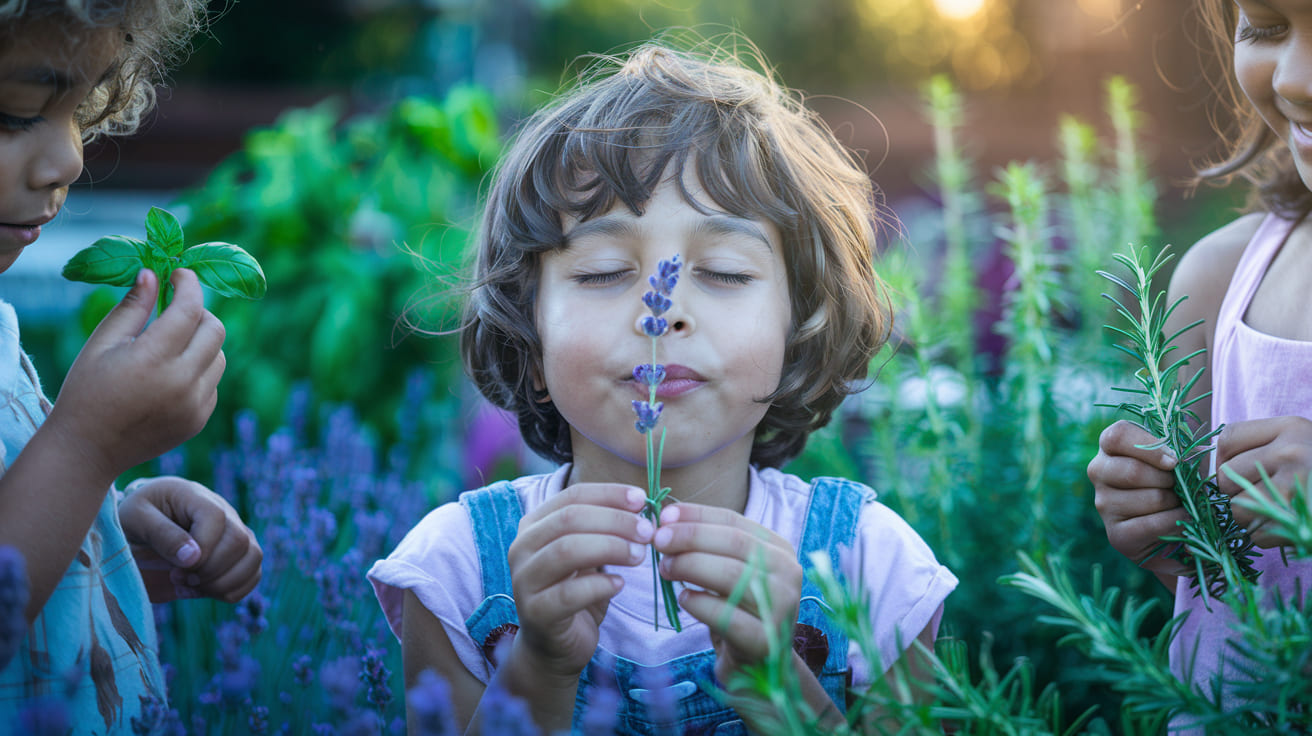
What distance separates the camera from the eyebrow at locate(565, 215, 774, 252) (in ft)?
5.29

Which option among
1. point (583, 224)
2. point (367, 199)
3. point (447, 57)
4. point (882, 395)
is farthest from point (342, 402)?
point (447, 57)

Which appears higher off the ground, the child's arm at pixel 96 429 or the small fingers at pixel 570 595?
the child's arm at pixel 96 429

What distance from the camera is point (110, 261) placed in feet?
4.52

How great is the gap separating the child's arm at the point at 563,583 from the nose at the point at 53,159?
780mm

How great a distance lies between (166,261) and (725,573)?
35.1 inches

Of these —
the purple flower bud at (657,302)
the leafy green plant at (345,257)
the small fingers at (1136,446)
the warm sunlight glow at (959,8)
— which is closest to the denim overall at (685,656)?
the small fingers at (1136,446)

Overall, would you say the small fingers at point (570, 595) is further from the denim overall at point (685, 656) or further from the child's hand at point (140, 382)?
the child's hand at point (140, 382)

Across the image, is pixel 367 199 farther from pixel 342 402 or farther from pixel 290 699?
pixel 290 699

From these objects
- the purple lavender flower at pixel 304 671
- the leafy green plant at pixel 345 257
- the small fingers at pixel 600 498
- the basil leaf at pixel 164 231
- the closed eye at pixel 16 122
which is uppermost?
the leafy green plant at pixel 345 257

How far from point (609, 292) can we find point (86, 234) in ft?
21.3

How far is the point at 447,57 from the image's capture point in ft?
27.8

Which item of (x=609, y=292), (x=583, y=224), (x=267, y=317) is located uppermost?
(x=267, y=317)

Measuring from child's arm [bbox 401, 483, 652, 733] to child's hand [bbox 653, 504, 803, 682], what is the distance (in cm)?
5

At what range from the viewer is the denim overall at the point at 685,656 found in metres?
1.62
